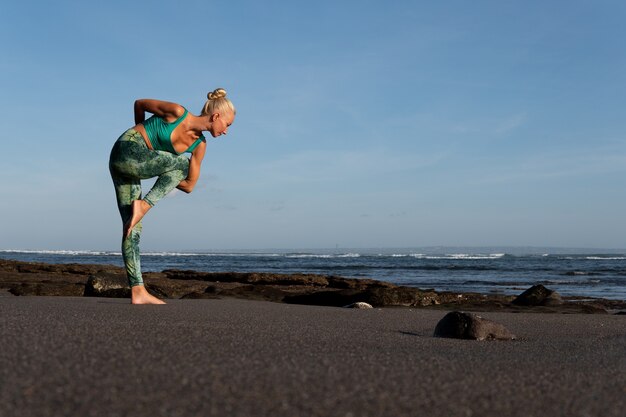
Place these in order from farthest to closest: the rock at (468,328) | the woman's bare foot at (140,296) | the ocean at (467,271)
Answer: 1. the ocean at (467,271)
2. the woman's bare foot at (140,296)
3. the rock at (468,328)

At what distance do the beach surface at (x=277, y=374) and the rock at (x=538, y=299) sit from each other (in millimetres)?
5526

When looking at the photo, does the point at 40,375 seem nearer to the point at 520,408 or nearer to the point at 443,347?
the point at 520,408

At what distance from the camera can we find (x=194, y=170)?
→ 4.71 metres

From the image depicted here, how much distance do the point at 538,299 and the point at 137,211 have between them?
635 centimetres

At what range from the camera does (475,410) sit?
1.55 m

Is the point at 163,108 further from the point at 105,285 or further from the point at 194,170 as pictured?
the point at 105,285

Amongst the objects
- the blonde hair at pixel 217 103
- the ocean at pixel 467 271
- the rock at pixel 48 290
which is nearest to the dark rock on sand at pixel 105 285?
the rock at pixel 48 290

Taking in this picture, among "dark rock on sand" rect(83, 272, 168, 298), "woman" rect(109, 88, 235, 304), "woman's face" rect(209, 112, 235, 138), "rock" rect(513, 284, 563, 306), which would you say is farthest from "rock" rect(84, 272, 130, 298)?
"rock" rect(513, 284, 563, 306)

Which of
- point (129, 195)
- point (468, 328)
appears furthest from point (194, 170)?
point (468, 328)

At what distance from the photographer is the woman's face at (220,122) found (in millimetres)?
4500

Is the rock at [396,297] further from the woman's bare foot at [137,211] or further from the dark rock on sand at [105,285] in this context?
the woman's bare foot at [137,211]

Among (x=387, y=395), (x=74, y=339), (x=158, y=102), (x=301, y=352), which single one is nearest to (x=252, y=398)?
(x=387, y=395)

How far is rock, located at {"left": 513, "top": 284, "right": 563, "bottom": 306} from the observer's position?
27.9 ft

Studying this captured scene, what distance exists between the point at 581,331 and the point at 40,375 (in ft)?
12.8
